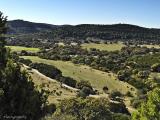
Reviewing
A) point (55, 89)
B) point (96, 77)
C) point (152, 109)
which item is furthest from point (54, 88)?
point (152, 109)

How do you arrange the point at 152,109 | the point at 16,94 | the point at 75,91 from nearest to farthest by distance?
the point at 16,94
the point at 152,109
the point at 75,91

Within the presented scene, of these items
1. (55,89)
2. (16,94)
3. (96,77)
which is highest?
(16,94)

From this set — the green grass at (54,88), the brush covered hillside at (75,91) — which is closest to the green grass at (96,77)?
the brush covered hillside at (75,91)

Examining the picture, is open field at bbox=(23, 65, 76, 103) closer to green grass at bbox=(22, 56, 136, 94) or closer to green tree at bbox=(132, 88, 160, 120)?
green grass at bbox=(22, 56, 136, 94)

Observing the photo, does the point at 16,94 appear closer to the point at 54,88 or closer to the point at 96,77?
the point at 54,88

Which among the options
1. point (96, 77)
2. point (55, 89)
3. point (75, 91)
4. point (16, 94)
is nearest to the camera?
point (16, 94)

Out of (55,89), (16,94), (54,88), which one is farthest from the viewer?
(54,88)

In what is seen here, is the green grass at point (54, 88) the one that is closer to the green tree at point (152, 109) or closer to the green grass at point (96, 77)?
the green grass at point (96, 77)

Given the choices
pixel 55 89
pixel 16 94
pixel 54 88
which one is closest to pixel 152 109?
pixel 16 94

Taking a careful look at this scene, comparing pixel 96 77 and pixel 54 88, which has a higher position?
pixel 54 88

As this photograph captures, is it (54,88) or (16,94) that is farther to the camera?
(54,88)

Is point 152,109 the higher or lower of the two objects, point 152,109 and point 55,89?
the higher

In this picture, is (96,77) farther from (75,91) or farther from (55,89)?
(55,89)
